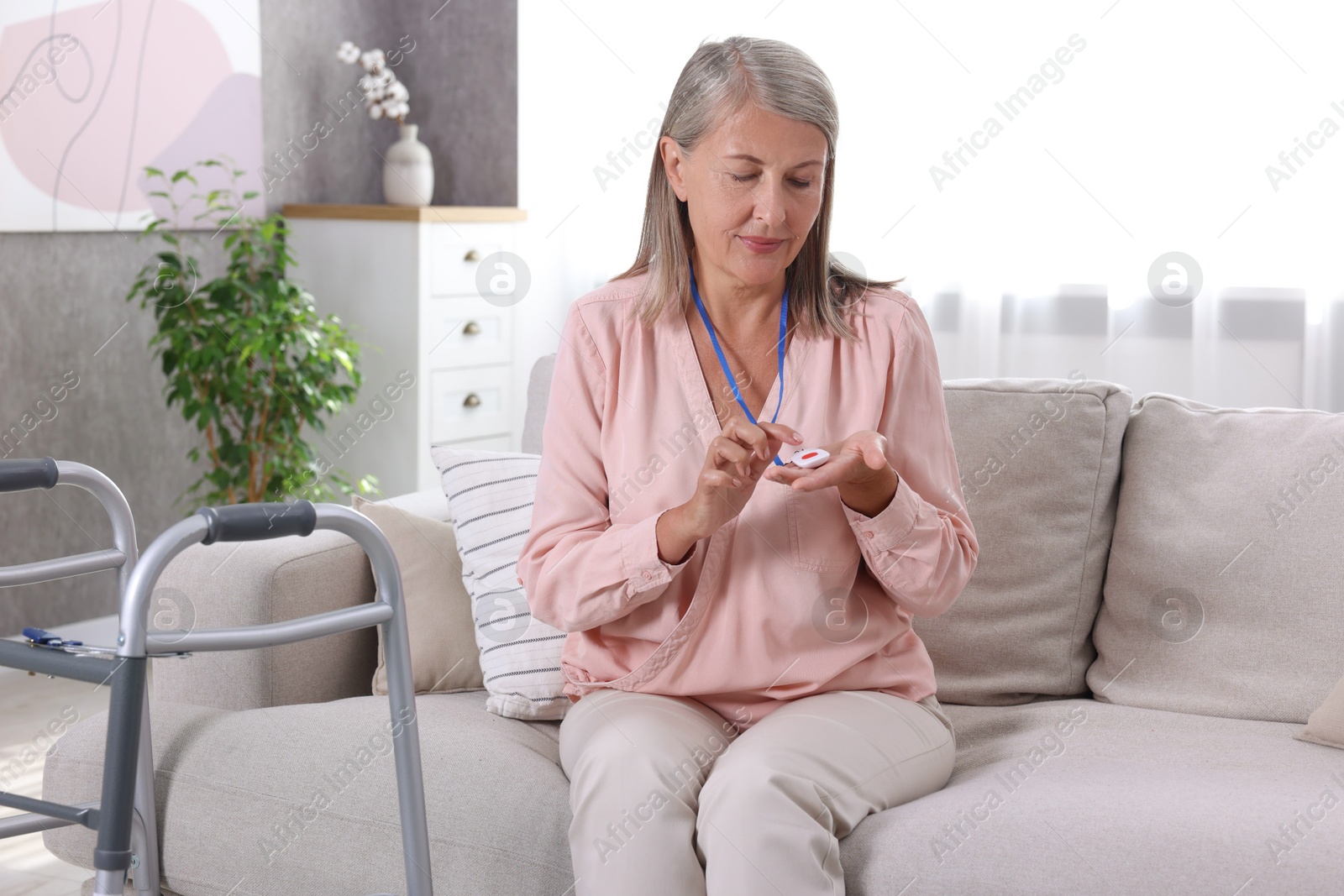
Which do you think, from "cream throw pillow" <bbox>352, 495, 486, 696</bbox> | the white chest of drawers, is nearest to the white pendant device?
"cream throw pillow" <bbox>352, 495, 486, 696</bbox>

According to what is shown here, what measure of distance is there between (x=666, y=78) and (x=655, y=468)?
252 cm

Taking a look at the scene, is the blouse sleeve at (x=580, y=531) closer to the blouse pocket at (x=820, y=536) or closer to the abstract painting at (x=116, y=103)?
the blouse pocket at (x=820, y=536)

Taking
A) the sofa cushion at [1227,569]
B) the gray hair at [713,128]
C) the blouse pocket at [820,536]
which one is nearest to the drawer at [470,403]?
the gray hair at [713,128]

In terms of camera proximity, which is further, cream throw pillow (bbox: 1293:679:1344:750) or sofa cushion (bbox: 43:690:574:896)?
cream throw pillow (bbox: 1293:679:1344:750)

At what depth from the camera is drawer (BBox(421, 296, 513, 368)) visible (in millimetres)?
3658

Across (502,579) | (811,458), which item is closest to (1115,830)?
(811,458)

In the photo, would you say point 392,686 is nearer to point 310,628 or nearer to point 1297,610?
point 310,628

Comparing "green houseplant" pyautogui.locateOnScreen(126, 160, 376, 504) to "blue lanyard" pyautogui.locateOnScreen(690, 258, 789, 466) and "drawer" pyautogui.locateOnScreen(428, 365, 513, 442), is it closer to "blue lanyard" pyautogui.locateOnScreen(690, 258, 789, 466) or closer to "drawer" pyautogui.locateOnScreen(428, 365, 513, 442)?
"drawer" pyautogui.locateOnScreen(428, 365, 513, 442)

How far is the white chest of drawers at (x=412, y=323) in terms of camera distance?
11.9 feet

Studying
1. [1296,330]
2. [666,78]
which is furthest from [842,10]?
[1296,330]

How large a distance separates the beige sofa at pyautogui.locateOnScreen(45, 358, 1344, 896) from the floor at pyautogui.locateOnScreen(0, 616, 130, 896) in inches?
20.8

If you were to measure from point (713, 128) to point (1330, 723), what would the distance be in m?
1.03

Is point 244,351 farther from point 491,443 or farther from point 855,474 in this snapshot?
point 855,474

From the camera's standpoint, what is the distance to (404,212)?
359cm
